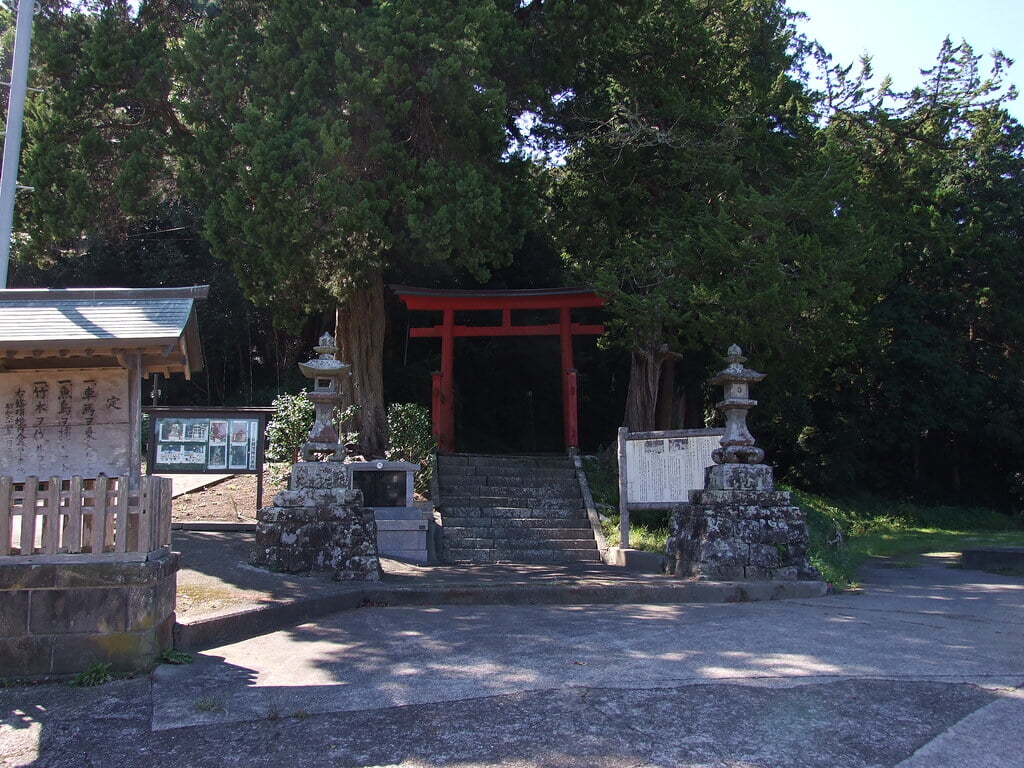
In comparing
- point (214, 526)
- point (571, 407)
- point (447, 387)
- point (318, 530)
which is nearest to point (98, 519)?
point (318, 530)

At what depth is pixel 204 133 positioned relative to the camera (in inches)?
474

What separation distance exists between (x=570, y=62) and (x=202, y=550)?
9706mm

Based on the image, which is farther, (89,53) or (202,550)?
(89,53)

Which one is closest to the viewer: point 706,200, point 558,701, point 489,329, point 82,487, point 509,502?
point 558,701

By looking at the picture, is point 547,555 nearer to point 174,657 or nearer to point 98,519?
point 174,657

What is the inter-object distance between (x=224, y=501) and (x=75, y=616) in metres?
8.10

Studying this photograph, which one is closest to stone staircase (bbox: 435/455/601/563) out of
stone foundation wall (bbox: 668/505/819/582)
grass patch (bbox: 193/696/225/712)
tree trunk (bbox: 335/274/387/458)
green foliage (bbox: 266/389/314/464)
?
tree trunk (bbox: 335/274/387/458)

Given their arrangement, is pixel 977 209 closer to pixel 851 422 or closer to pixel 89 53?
pixel 851 422

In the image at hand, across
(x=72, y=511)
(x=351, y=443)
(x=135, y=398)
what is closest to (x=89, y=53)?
(x=351, y=443)

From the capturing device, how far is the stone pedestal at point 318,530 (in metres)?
8.23

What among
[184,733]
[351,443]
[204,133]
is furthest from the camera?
[351,443]

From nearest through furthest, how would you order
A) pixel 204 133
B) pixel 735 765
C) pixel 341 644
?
A: 1. pixel 735 765
2. pixel 341 644
3. pixel 204 133

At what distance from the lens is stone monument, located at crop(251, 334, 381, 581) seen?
324 inches

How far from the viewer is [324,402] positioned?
355 inches
